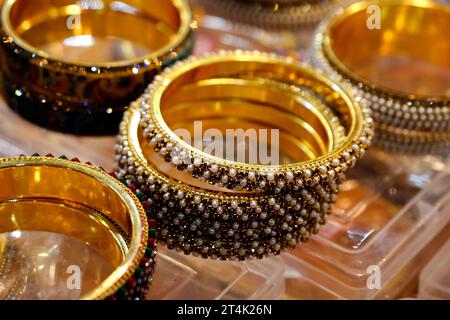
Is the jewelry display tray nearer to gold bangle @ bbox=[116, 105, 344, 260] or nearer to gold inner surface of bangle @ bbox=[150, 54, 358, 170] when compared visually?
gold bangle @ bbox=[116, 105, 344, 260]

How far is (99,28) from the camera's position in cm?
132

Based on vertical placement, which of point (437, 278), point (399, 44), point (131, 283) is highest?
point (399, 44)

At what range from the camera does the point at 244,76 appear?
3.77 ft

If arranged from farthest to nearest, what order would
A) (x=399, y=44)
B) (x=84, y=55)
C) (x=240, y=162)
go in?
1. (x=399, y=44)
2. (x=84, y=55)
3. (x=240, y=162)

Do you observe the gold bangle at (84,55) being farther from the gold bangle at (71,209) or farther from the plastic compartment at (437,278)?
the plastic compartment at (437,278)

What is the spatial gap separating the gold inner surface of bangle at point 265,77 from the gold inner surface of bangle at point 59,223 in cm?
17

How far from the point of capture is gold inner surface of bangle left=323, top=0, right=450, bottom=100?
133 cm

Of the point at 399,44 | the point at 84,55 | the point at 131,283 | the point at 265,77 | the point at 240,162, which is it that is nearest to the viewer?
the point at 131,283

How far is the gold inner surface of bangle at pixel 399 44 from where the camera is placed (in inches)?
52.2

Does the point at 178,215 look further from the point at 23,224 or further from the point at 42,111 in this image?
the point at 42,111

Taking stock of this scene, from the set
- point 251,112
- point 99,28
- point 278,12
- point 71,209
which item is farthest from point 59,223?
point 278,12

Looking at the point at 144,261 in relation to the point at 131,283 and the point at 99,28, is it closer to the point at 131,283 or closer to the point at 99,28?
the point at 131,283

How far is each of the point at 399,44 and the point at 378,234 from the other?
467 millimetres
